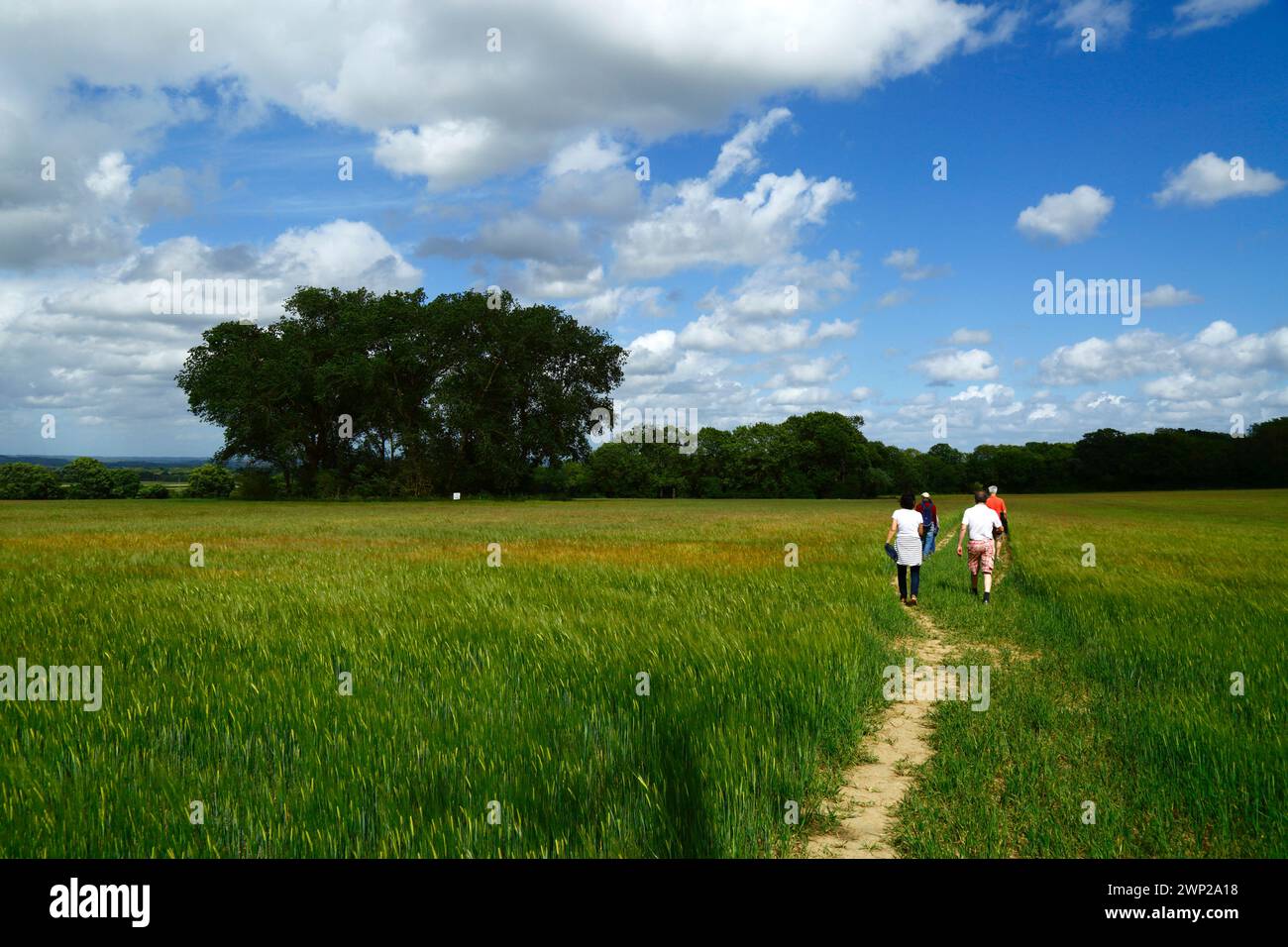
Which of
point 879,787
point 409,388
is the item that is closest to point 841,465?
point 409,388

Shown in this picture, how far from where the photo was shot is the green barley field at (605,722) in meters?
4.01

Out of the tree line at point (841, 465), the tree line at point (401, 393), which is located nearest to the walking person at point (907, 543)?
the tree line at point (401, 393)

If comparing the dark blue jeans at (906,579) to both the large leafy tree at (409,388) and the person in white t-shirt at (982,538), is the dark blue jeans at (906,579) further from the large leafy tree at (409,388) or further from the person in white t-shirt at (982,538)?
the large leafy tree at (409,388)

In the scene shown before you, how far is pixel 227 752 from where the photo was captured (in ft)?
16.4

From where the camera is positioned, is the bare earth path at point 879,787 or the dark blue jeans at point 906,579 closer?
the bare earth path at point 879,787

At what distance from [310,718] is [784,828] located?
372 centimetres

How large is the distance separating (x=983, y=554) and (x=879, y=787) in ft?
32.4

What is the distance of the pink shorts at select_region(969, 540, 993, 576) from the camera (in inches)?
539

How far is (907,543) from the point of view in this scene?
13492mm

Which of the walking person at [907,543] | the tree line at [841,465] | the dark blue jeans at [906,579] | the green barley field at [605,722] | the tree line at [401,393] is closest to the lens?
the green barley field at [605,722]

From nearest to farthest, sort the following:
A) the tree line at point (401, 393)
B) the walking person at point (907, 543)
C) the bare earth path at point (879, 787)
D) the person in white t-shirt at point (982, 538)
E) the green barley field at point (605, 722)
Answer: the green barley field at point (605, 722) < the bare earth path at point (879, 787) < the walking person at point (907, 543) < the person in white t-shirt at point (982, 538) < the tree line at point (401, 393)

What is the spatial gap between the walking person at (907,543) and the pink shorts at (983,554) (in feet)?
3.63
